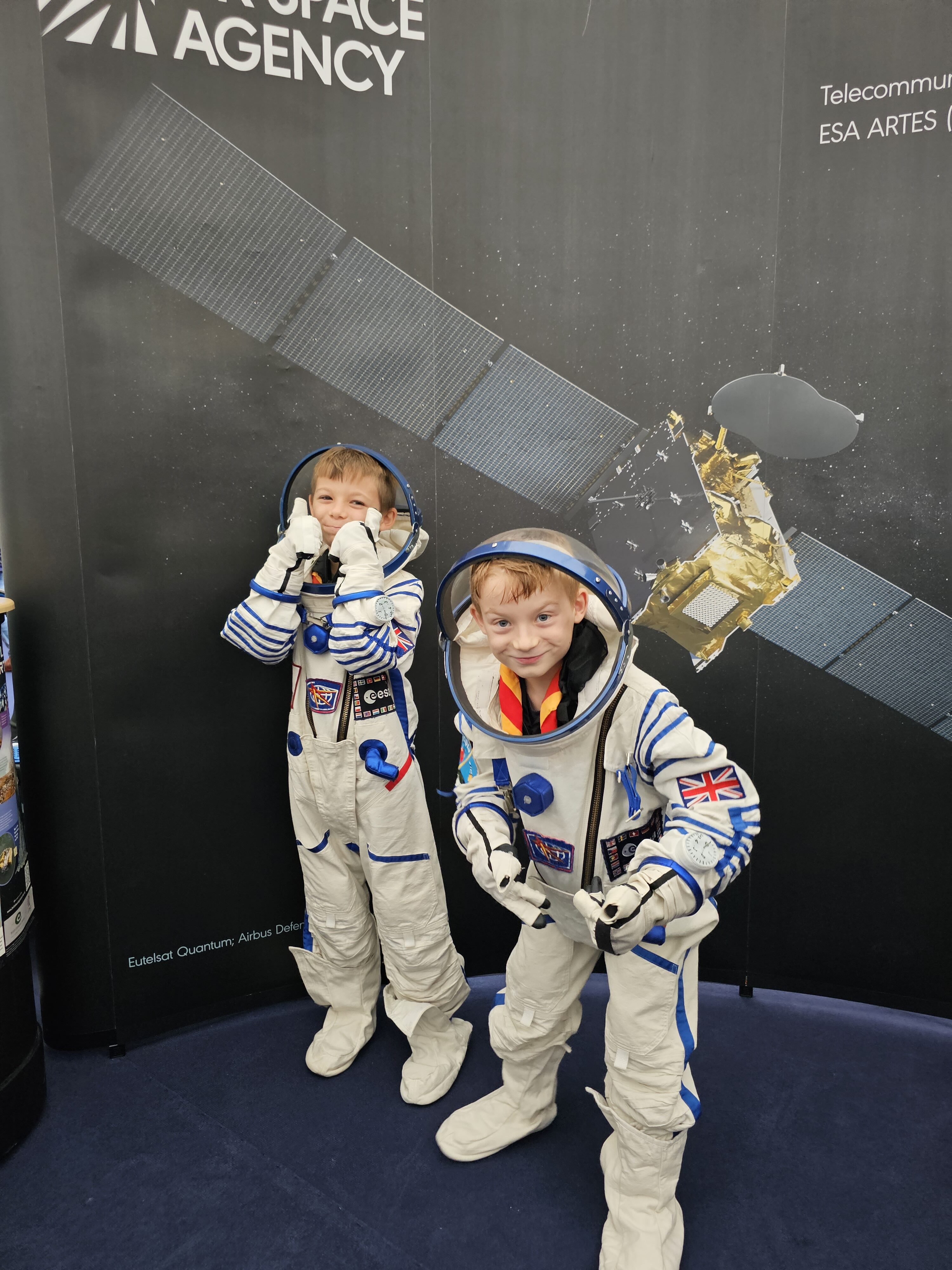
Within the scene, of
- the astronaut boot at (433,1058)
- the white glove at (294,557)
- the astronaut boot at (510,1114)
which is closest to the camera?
the astronaut boot at (510,1114)

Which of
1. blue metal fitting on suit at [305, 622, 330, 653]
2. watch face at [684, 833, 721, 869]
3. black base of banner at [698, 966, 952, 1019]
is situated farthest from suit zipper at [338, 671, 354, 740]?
black base of banner at [698, 966, 952, 1019]

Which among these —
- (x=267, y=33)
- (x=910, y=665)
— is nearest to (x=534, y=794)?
(x=910, y=665)

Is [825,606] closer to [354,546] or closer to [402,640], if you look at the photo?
[402,640]

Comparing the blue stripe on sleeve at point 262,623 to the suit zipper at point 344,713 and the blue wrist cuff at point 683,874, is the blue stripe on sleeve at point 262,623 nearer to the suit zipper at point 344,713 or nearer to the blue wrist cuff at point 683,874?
the suit zipper at point 344,713

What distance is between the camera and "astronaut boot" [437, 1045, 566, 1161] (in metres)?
2.03

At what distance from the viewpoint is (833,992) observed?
8.86ft

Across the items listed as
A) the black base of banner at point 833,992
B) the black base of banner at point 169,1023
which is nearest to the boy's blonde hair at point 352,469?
the black base of banner at point 169,1023

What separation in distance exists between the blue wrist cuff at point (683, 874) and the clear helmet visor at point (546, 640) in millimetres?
264

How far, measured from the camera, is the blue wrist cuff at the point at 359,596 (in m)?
2.04

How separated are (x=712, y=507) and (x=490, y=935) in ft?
4.89

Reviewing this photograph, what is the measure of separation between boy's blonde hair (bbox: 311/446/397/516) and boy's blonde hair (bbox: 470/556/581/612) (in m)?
0.77

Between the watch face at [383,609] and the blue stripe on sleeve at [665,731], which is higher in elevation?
the watch face at [383,609]

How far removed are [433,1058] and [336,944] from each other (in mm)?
393

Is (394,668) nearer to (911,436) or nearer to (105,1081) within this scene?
(105,1081)
